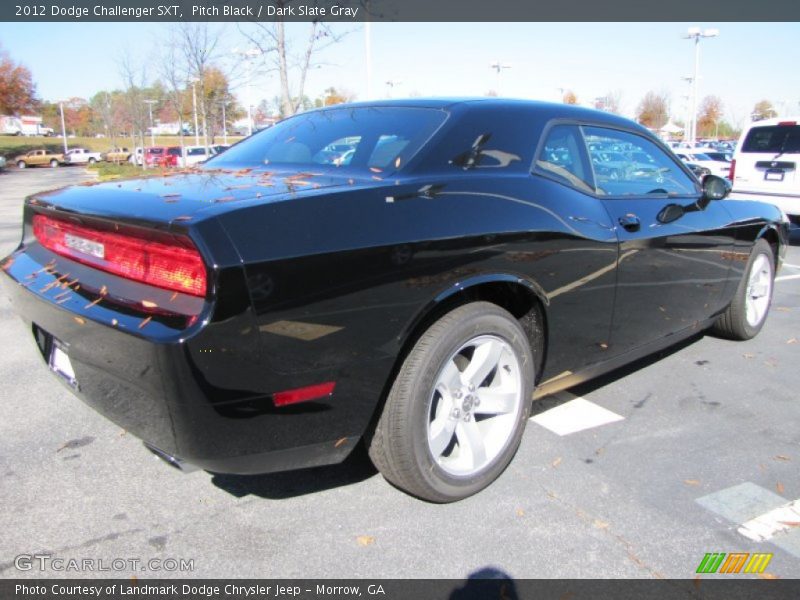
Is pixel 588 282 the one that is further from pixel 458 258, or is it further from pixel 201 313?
pixel 201 313

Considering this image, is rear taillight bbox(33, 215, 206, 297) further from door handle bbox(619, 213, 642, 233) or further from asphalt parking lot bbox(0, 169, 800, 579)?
door handle bbox(619, 213, 642, 233)

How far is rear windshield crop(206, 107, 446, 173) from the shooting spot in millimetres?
2598

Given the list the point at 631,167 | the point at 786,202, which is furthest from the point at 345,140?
the point at 786,202

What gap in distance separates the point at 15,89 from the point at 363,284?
68.5m

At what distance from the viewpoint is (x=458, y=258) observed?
2.31 m

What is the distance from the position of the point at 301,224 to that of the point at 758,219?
3741 mm

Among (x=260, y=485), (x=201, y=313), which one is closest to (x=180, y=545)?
(x=260, y=485)

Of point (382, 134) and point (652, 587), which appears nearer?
point (652, 587)

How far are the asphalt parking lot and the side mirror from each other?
130cm

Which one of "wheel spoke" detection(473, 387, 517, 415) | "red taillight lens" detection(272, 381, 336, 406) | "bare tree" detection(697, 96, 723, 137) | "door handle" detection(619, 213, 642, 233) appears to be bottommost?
"wheel spoke" detection(473, 387, 517, 415)

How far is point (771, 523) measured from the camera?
8.12 feet

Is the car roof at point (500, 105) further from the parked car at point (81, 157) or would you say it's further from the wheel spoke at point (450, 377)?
the parked car at point (81, 157)

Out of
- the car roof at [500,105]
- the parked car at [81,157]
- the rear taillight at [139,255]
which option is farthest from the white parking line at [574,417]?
the parked car at [81,157]

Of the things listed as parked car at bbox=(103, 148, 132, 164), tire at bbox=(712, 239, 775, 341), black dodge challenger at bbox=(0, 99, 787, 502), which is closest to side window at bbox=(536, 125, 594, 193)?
black dodge challenger at bbox=(0, 99, 787, 502)
